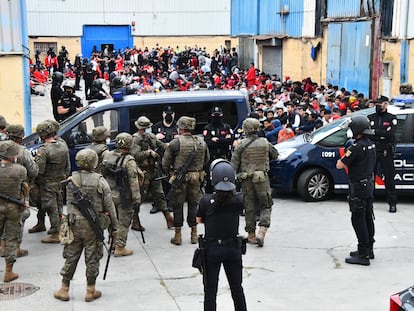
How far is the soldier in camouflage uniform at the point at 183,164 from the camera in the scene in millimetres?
8727

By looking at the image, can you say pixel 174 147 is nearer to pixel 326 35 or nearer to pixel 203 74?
pixel 326 35

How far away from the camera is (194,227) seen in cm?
886

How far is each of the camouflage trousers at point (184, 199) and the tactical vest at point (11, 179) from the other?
225cm

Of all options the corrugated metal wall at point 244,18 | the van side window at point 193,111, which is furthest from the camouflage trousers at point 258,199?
the corrugated metal wall at point 244,18

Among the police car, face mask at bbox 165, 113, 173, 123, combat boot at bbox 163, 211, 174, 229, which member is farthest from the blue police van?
combat boot at bbox 163, 211, 174, 229

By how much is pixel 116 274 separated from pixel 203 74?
21.6 metres

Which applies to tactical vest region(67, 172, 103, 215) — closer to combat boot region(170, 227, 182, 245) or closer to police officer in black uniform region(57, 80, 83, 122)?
combat boot region(170, 227, 182, 245)

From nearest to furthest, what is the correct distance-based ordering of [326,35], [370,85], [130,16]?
[370,85] < [326,35] < [130,16]

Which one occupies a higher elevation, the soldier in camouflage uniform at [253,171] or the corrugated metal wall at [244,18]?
the corrugated metal wall at [244,18]

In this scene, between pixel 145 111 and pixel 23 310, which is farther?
pixel 145 111

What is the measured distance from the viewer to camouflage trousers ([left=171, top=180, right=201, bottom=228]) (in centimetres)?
877

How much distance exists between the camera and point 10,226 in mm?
7363

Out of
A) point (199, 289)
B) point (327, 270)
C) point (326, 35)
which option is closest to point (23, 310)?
point (199, 289)

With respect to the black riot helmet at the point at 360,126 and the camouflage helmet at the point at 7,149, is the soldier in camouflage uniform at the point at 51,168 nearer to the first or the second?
the camouflage helmet at the point at 7,149
